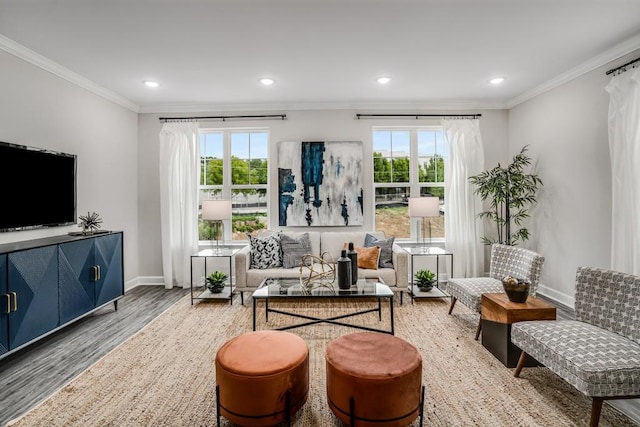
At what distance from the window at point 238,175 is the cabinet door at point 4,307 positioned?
8.77ft

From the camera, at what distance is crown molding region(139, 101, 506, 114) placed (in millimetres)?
4793

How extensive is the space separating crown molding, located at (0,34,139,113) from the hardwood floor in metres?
2.61

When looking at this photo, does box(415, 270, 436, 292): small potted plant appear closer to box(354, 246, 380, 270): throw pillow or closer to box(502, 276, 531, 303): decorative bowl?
box(354, 246, 380, 270): throw pillow

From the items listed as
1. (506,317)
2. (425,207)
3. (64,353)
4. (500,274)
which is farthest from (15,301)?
(500,274)

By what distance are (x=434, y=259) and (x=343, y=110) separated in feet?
8.55

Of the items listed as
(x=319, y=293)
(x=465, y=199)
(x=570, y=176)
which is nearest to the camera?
(x=319, y=293)

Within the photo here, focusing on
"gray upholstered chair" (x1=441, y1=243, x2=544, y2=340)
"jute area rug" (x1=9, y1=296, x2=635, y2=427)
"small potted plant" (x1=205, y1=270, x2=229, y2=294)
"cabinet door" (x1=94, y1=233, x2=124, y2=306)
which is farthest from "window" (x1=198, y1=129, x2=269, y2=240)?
"gray upholstered chair" (x1=441, y1=243, x2=544, y2=340)

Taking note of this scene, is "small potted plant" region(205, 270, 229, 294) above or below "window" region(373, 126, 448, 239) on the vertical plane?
below

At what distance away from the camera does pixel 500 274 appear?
340cm

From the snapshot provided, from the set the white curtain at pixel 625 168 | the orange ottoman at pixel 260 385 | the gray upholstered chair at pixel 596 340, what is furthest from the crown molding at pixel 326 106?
the orange ottoman at pixel 260 385

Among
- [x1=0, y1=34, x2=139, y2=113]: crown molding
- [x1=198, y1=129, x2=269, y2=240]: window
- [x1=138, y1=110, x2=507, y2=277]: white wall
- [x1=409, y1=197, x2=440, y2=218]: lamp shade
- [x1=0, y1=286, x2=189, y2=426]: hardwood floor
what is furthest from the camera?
[x1=198, y1=129, x2=269, y2=240]: window

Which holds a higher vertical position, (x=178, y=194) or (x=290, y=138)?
(x=290, y=138)

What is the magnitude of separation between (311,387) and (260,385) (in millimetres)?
653

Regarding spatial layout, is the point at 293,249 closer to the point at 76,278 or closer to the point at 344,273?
the point at 344,273
